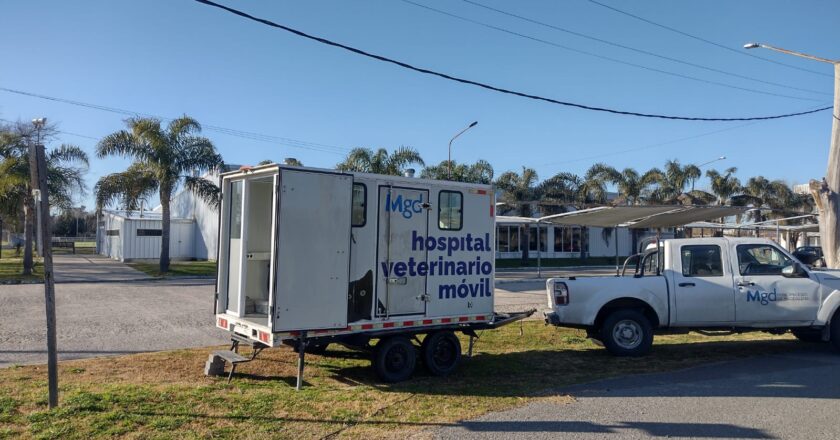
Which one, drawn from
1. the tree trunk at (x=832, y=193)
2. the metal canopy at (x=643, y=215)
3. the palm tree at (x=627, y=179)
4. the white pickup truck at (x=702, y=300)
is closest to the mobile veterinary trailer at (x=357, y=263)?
the white pickup truck at (x=702, y=300)

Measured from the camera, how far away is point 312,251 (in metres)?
7.52

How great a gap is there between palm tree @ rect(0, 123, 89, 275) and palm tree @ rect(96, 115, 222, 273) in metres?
2.20

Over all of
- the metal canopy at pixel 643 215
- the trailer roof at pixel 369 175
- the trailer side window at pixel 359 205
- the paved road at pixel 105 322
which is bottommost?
the paved road at pixel 105 322

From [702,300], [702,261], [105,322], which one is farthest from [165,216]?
[702,300]

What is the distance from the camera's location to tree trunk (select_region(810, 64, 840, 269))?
1605cm

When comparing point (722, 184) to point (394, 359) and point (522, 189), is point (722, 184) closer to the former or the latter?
point (522, 189)

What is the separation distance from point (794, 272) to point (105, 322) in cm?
1308

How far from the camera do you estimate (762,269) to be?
10.0 meters

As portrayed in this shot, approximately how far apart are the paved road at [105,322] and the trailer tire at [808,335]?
999 centimetres

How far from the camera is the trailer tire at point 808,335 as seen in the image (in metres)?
10.4

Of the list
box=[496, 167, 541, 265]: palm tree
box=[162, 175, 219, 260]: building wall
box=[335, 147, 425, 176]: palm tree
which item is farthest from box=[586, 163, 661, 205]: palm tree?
box=[162, 175, 219, 260]: building wall

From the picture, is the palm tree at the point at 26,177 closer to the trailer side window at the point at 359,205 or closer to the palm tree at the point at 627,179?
the trailer side window at the point at 359,205

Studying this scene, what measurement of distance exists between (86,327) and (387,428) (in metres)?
8.96

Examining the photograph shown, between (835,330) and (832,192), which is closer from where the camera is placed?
(835,330)
